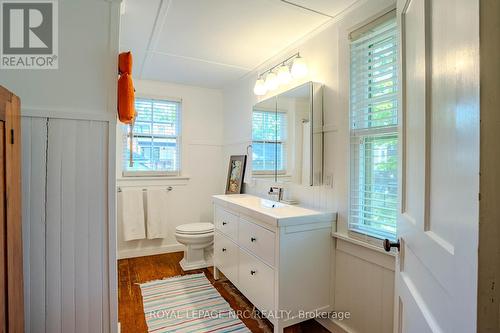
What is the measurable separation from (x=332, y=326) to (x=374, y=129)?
143 centimetres

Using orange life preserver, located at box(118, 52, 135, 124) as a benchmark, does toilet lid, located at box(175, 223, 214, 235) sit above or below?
below

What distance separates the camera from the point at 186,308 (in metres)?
2.19

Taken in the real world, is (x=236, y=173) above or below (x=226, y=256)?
above

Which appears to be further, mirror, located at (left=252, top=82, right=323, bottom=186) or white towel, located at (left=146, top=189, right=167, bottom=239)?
white towel, located at (left=146, top=189, right=167, bottom=239)

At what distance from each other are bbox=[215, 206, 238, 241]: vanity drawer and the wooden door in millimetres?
1473

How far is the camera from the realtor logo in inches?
47.9

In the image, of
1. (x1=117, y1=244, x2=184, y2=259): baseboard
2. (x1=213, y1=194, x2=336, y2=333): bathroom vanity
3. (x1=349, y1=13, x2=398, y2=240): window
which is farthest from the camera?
(x1=117, y1=244, x2=184, y2=259): baseboard

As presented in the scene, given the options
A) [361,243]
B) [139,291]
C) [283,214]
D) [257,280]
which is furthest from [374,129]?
[139,291]

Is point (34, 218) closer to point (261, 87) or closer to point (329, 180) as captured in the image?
point (329, 180)

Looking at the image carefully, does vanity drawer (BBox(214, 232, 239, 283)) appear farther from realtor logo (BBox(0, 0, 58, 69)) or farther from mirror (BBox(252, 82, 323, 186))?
realtor logo (BBox(0, 0, 58, 69))

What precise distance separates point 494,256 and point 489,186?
0.11m

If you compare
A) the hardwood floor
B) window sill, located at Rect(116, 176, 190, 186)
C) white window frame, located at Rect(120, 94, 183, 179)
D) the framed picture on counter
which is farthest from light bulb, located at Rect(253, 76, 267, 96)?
the hardwood floor

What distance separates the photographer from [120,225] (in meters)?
3.25

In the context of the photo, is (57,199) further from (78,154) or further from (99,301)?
(99,301)
